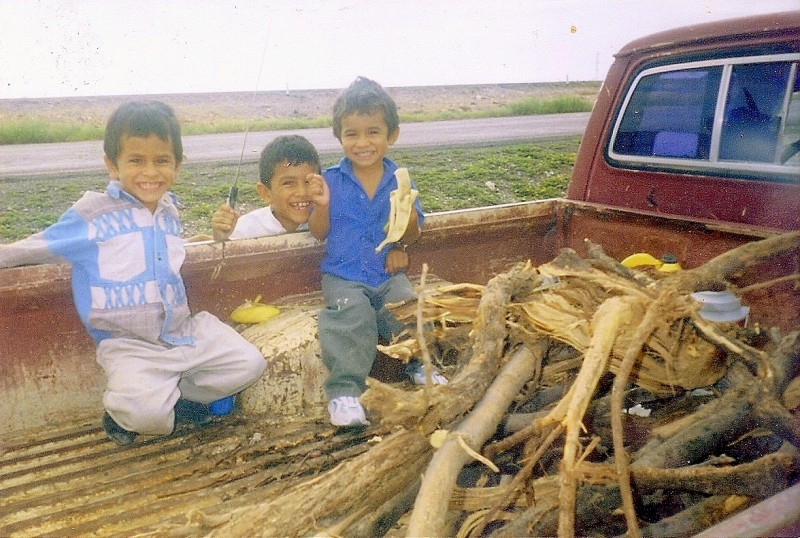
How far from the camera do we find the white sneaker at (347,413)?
225 cm

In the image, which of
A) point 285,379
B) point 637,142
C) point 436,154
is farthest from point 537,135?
point 285,379

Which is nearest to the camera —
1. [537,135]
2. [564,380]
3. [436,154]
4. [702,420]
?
[702,420]

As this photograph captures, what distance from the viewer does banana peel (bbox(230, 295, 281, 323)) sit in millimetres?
2521

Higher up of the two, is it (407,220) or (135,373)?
(407,220)

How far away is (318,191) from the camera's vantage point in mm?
2605

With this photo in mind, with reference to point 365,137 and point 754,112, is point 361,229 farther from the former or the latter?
point 754,112

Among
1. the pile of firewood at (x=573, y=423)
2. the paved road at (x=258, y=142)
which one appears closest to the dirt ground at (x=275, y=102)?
the paved road at (x=258, y=142)

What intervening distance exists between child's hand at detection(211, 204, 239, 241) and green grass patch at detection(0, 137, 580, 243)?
5.17 metres

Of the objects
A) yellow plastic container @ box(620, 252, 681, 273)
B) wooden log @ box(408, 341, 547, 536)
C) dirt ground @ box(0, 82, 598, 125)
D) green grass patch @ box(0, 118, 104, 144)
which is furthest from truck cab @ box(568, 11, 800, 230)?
green grass patch @ box(0, 118, 104, 144)

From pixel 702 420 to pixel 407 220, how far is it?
1.39 meters

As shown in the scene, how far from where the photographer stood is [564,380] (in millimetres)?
1804

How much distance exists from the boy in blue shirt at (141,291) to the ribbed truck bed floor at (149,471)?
0.10 meters

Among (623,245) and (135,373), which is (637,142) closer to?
(623,245)

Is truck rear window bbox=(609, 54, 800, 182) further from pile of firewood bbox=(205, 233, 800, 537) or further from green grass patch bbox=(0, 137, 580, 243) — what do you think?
green grass patch bbox=(0, 137, 580, 243)
